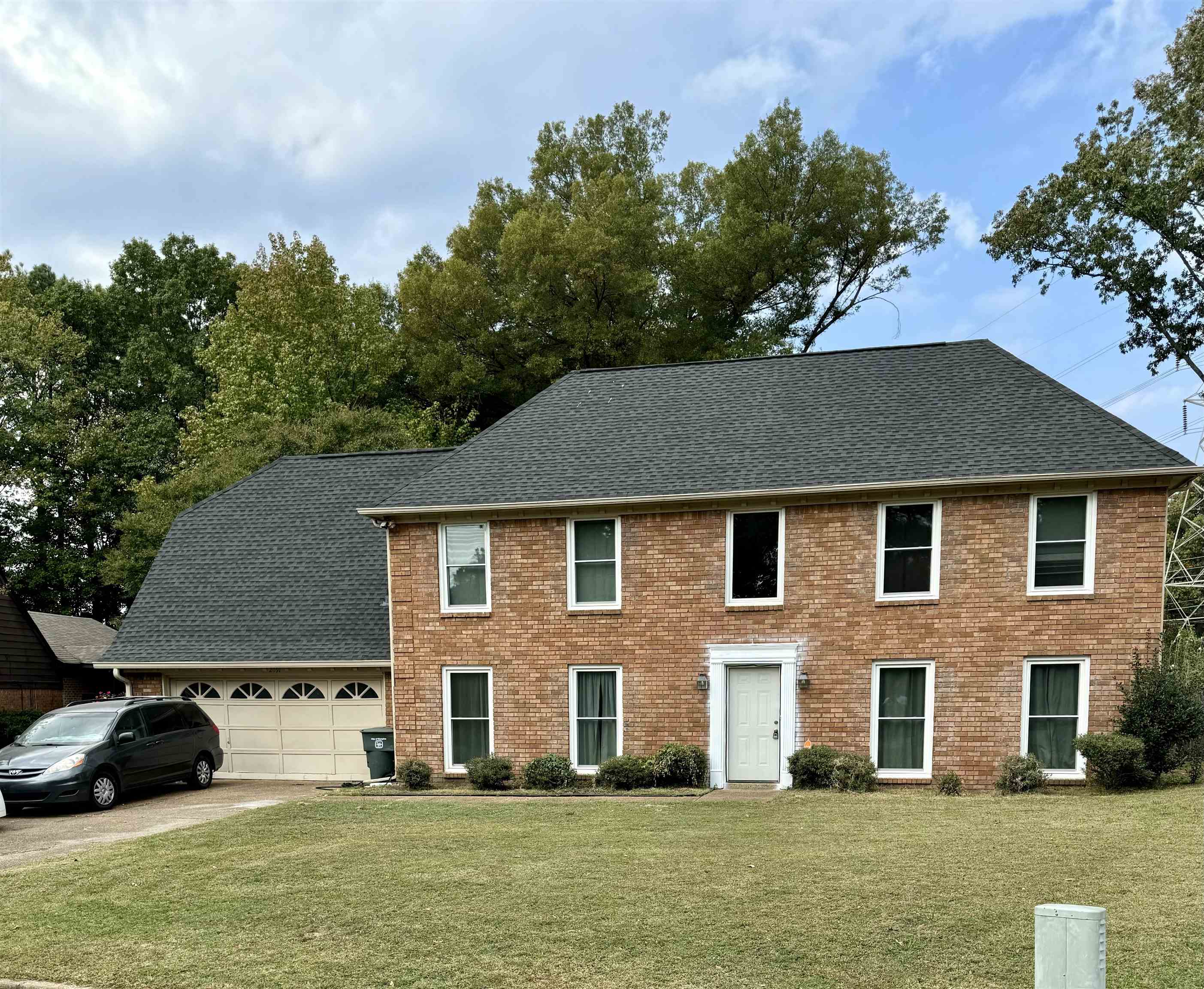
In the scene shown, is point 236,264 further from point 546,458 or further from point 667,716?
point 667,716

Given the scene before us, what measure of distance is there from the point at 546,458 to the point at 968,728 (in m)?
8.88

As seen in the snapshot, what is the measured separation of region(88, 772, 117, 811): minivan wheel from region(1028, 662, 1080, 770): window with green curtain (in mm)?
14859

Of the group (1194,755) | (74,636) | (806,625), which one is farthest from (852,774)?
(74,636)

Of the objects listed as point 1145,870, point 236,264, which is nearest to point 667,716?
point 1145,870

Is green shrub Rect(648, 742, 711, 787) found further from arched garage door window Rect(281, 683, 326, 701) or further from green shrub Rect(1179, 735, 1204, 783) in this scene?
arched garage door window Rect(281, 683, 326, 701)

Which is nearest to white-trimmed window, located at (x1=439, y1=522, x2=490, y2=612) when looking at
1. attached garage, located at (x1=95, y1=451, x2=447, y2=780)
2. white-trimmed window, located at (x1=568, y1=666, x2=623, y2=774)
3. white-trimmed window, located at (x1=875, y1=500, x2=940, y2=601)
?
attached garage, located at (x1=95, y1=451, x2=447, y2=780)

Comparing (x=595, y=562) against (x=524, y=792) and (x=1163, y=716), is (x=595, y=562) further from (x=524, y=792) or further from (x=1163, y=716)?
(x=1163, y=716)

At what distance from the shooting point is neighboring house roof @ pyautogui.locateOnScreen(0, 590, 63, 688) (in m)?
26.3

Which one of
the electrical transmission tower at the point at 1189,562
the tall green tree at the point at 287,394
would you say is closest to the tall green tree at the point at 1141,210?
the electrical transmission tower at the point at 1189,562

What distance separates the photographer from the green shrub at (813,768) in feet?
52.1

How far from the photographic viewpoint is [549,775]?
16891 millimetres

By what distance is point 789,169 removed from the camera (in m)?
36.8

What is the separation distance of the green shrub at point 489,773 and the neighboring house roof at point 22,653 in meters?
16.2

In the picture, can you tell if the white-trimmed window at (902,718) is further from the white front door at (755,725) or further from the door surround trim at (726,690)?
the white front door at (755,725)
